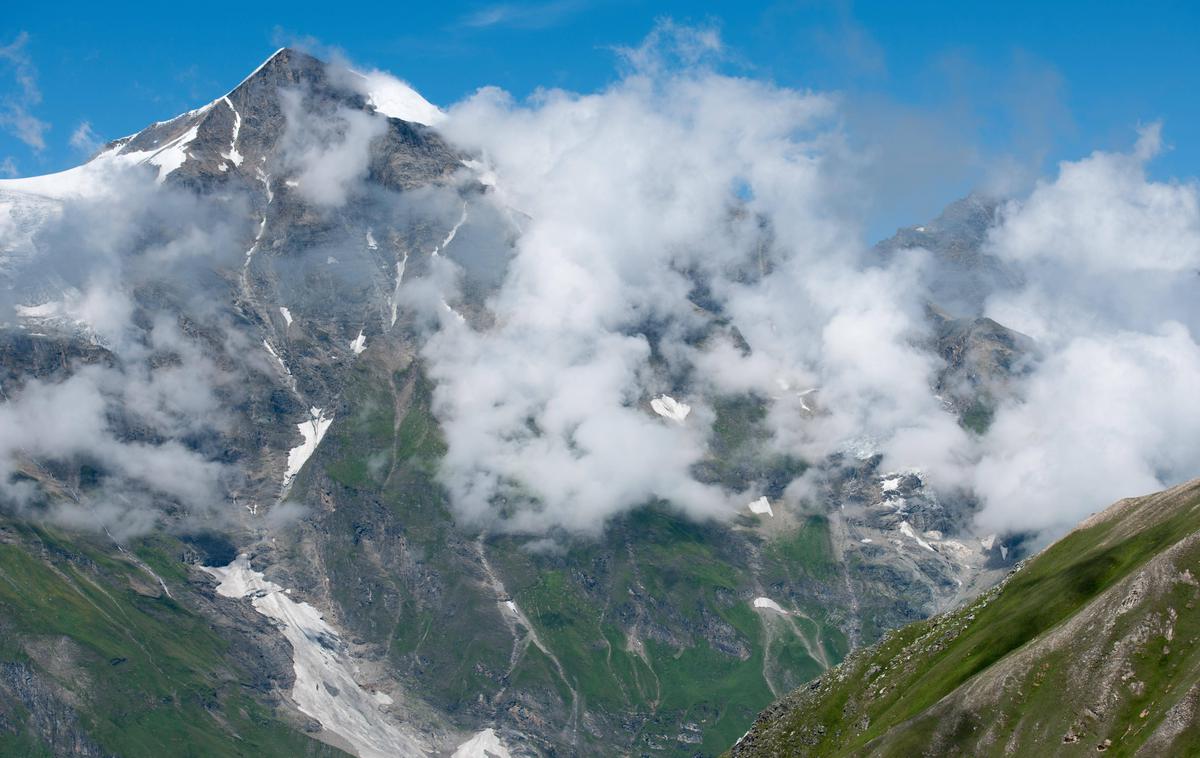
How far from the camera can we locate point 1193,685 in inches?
7844

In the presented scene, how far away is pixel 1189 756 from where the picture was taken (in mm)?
189625

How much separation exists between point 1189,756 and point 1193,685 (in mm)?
13483
